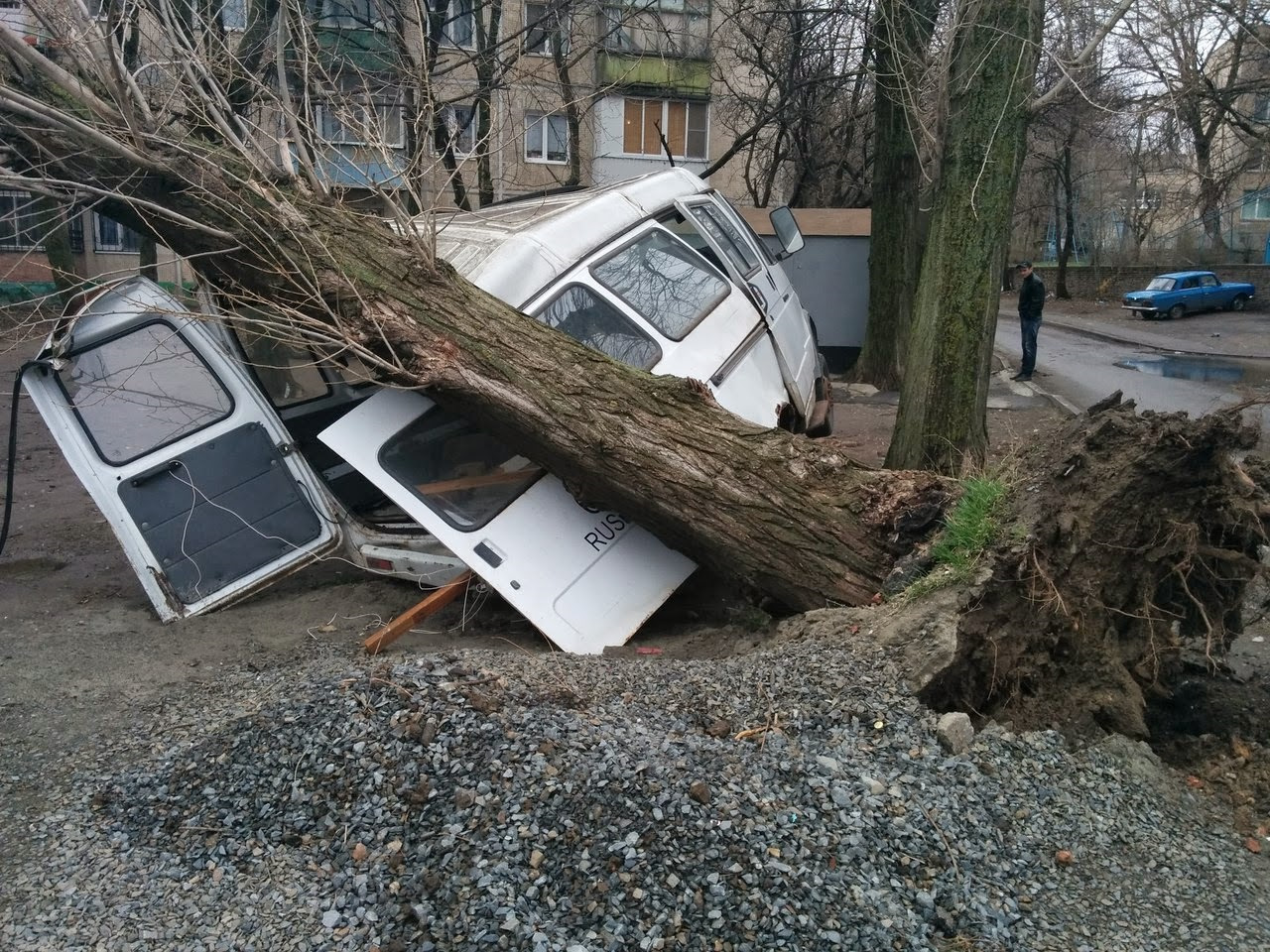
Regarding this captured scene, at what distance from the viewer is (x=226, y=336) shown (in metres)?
6.16

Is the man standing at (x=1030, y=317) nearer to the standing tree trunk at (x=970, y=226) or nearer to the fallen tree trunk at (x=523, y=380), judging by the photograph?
the standing tree trunk at (x=970, y=226)

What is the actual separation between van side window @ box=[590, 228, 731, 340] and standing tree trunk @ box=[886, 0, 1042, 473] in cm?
149

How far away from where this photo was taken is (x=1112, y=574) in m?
4.25

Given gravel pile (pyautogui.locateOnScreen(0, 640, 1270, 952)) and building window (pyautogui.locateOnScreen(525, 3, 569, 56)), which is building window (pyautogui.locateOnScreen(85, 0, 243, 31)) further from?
gravel pile (pyautogui.locateOnScreen(0, 640, 1270, 952))

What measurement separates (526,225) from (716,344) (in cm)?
135

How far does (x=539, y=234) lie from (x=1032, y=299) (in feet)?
36.8

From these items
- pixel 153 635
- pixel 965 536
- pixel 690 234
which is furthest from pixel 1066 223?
pixel 153 635

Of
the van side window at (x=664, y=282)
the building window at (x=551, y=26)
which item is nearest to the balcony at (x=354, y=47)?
the building window at (x=551, y=26)

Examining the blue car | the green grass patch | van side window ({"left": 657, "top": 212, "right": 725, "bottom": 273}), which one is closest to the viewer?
the green grass patch

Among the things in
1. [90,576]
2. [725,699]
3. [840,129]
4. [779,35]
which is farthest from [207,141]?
[840,129]

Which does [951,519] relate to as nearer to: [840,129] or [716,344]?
[716,344]

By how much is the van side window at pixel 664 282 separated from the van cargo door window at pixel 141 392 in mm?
2328

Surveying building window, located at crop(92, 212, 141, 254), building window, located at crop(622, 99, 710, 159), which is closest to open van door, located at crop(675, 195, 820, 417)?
building window, located at crop(622, 99, 710, 159)

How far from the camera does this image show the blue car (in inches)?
1275
